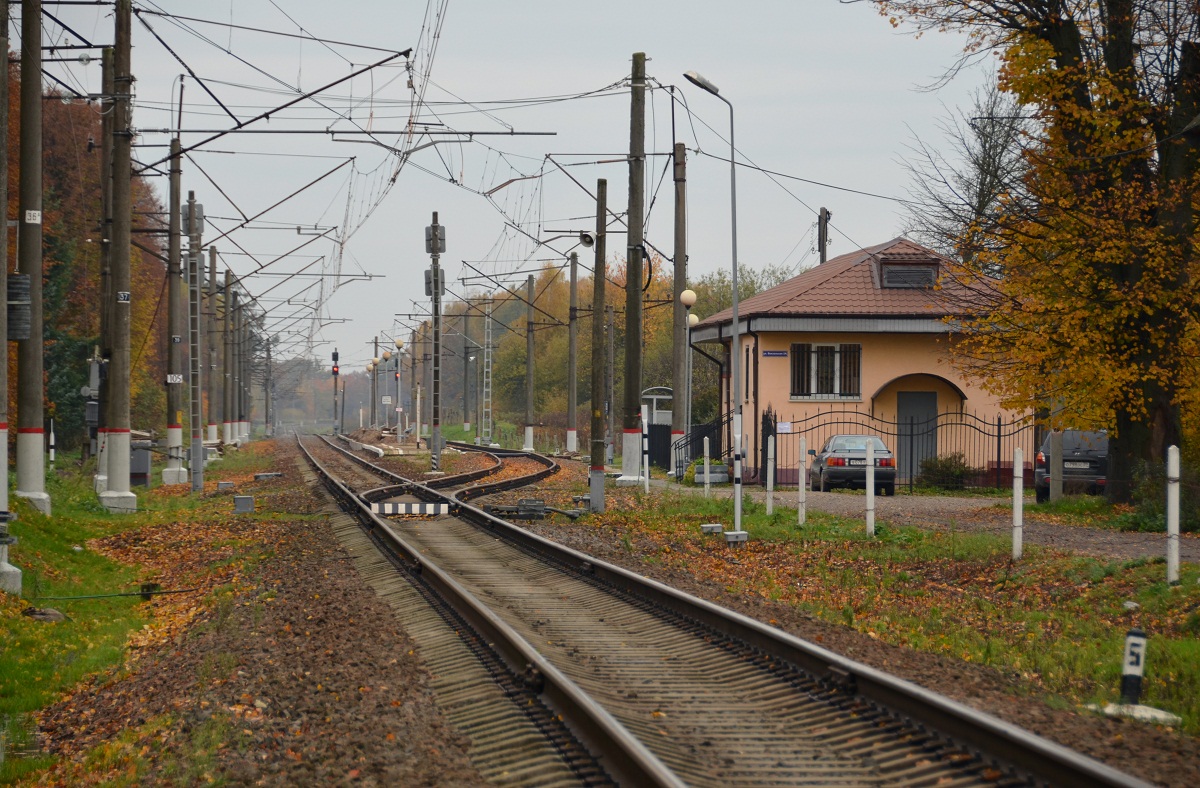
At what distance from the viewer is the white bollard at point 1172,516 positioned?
37.1ft

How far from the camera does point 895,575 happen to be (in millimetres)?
13922

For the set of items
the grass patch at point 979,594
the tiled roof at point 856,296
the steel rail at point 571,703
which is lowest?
the grass patch at point 979,594

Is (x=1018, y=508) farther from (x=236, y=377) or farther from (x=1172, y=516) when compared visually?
(x=236, y=377)

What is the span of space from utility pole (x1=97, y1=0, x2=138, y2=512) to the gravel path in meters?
12.5

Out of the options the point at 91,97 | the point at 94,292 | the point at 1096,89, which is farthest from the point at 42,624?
the point at 94,292

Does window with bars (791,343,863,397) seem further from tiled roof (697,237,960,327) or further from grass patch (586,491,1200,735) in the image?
grass patch (586,491,1200,735)

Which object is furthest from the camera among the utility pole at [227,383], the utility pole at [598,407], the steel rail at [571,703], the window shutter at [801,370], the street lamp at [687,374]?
the utility pole at [227,383]

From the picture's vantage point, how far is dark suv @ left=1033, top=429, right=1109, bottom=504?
82.3 feet

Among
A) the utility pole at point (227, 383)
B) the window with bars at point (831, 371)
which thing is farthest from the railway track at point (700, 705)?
the utility pole at point (227, 383)

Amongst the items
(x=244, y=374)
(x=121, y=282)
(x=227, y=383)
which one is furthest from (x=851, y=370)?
(x=244, y=374)

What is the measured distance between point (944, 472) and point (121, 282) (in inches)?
781

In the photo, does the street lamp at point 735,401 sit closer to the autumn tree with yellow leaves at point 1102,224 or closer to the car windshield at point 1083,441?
the autumn tree with yellow leaves at point 1102,224

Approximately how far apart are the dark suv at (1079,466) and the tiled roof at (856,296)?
7.03 m

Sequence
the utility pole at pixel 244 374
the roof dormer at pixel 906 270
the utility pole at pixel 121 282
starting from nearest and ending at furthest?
the utility pole at pixel 121 282, the roof dormer at pixel 906 270, the utility pole at pixel 244 374
